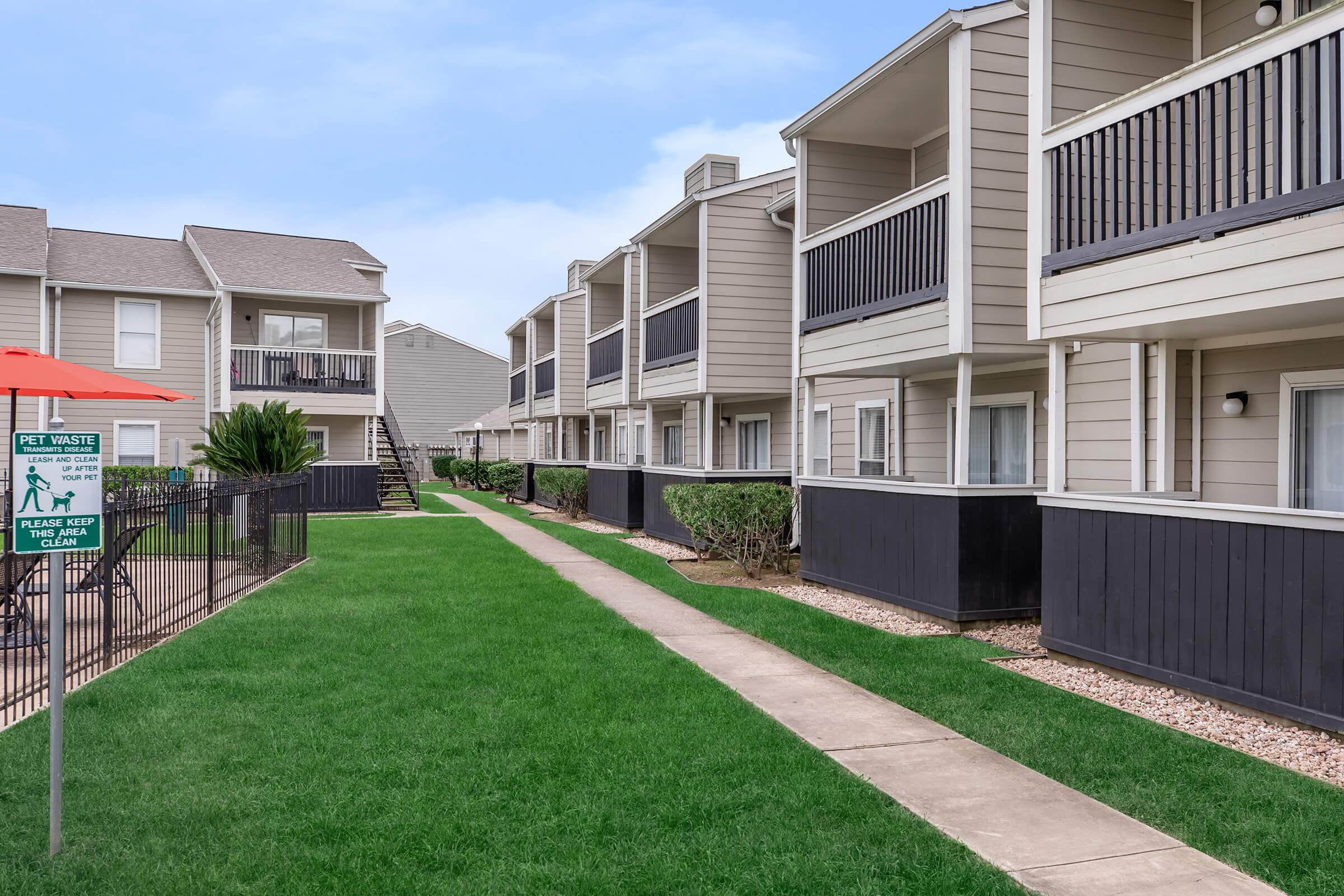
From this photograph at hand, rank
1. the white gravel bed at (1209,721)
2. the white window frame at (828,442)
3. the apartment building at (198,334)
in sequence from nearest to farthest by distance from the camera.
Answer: the white gravel bed at (1209,721), the white window frame at (828,442), the apartment building at (198,334)

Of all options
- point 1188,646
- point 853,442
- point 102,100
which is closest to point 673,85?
point 102,100

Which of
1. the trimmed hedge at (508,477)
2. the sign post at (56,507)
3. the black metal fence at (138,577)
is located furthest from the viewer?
the trimmed hedge at (508,477)

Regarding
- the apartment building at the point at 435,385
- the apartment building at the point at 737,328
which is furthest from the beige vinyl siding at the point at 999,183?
the apartment building at the point at 435,385

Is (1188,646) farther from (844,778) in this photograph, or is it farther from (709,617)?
(709,617)

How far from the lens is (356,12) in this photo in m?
23.8

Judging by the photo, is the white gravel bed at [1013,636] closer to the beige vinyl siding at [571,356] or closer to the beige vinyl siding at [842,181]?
the beige vinyl siding at [842,181]

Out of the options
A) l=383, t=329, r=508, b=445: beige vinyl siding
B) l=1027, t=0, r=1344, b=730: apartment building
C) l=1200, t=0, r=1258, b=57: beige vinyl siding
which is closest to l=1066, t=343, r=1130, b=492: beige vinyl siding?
l=1027, t=0, r=1344, b=730: apartment building

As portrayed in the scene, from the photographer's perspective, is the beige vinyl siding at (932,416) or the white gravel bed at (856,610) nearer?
the white gravel bed at (856,610)

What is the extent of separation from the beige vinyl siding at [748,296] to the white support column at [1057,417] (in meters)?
8.33

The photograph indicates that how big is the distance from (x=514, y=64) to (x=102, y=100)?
50.4 feet

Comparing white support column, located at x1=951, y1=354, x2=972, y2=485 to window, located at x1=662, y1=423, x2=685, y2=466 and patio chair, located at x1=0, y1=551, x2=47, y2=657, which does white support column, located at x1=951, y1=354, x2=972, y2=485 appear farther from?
window, located at x1=662, y1=423, x2=685, y2=466

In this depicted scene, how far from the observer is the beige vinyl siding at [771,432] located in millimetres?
17266

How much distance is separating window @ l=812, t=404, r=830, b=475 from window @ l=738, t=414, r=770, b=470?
5.58 ft

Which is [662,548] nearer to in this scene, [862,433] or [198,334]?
[862,433]
